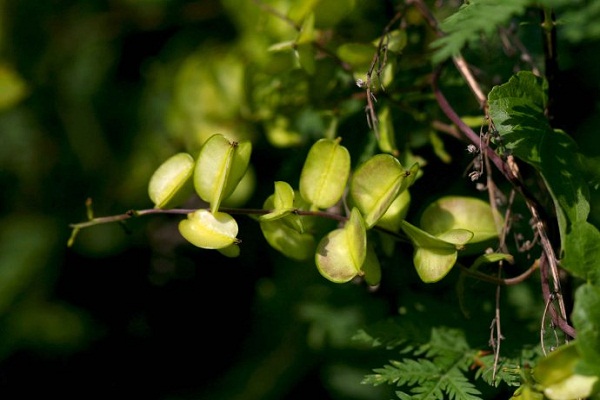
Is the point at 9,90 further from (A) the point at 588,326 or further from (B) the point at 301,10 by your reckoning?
(A) the point at 588,326

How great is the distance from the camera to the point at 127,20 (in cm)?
167

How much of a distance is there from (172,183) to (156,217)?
0.76 meters

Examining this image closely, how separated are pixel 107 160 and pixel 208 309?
0.41 metres

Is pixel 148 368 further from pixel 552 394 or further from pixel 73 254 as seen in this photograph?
pixel 552 394

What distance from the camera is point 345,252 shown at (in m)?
0.73

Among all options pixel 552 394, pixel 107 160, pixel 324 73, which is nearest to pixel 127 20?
pixel 107 160

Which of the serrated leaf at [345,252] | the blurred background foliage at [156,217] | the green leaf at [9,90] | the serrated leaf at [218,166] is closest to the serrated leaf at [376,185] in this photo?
the serrated leaf at [345,252]

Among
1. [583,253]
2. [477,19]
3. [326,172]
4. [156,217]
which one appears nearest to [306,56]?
[326,172]

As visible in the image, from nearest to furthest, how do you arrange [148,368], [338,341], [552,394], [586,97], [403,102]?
1. [552,394]
2. [403,102]
3. [586,97]
4. [338,341]
5. [148,368]

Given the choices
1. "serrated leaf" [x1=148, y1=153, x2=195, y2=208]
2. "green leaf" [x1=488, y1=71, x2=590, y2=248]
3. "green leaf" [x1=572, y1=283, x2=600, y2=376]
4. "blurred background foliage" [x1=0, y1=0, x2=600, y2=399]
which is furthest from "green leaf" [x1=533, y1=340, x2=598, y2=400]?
"blurred background foliage" [x1=0, y1=0, x2=600, y2=399]

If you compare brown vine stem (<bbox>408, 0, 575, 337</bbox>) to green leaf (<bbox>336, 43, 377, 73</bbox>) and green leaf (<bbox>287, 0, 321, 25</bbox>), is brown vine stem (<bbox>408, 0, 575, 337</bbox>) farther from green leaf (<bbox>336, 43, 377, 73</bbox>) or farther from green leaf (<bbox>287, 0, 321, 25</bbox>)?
green leaf (<bbox>287, 0, 321, 25</bbox>)

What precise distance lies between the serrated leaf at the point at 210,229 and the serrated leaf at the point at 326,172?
10 centimetres

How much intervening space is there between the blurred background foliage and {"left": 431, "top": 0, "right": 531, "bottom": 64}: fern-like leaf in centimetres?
43

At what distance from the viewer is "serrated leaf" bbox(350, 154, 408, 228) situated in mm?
710
